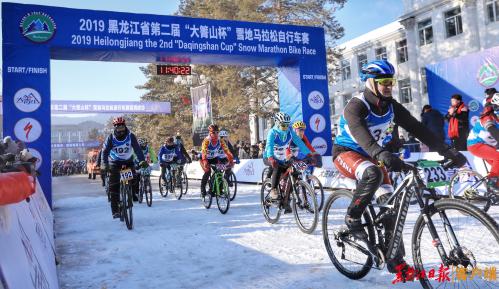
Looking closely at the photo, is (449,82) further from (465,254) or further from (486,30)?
(465,254)

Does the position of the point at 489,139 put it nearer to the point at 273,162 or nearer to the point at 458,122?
the point at 273,162

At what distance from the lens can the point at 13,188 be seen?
228 cm

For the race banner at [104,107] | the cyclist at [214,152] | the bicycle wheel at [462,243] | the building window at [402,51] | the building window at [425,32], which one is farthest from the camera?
the building window at [402,51]

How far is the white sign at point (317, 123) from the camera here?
14.5 meters

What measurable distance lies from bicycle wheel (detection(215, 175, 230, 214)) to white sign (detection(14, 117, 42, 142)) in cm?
545

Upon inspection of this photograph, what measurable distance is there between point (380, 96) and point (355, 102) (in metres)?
0.23

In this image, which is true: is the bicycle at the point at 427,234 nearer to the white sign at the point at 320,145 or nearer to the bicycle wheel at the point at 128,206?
the bicycle wheel at the point at 128,206

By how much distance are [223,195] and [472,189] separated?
484 cm

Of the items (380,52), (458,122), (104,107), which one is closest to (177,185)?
(458,122)

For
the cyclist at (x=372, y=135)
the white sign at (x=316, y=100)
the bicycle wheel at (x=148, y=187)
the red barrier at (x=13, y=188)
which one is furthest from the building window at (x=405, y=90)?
the red barrier at (x=13, y=188)

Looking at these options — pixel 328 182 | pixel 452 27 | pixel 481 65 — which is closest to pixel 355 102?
pixel 328 182

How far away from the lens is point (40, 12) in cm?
1107

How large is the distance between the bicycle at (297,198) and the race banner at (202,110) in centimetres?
1423

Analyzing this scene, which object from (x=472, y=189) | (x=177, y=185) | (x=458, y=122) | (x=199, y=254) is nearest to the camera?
(x=199, y=254)
